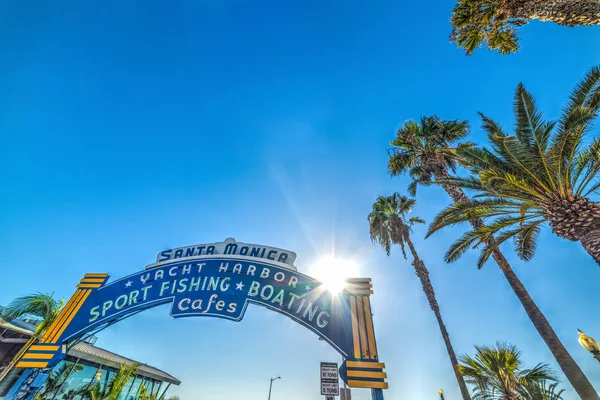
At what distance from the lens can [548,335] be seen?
28.5ft

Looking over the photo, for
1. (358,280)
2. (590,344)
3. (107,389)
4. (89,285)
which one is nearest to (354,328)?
(358,280)

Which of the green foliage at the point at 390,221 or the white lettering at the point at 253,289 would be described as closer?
the white lettering at the point at 253,289

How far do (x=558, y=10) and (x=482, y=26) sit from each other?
2298 mm

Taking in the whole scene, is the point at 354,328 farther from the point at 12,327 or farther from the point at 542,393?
the point at 12,327

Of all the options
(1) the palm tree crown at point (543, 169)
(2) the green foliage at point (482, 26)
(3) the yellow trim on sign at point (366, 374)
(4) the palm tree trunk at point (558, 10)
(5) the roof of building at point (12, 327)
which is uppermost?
(2) the green foliage at point (482, 26)

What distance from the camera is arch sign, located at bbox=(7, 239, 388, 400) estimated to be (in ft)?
22.5

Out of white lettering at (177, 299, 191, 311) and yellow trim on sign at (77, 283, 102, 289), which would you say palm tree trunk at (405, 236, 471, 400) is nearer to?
white lettering at (177, 299, 191, 311)

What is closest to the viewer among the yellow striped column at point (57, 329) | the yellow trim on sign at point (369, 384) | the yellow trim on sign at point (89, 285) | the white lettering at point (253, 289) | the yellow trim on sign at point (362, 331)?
the yellow trim on sign at point (369, 384)

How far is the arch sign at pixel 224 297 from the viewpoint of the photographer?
270 inches

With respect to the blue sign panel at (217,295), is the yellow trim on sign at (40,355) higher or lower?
lower

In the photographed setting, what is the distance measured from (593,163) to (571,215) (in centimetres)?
190

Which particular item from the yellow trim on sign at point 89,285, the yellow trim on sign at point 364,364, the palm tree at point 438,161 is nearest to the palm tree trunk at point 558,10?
the palm tree at point 438,161

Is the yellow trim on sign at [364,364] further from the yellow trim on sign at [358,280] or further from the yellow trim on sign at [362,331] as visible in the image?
the yellow trim on sign at [358,280]

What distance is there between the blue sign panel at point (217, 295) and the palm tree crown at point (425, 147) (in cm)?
1072
